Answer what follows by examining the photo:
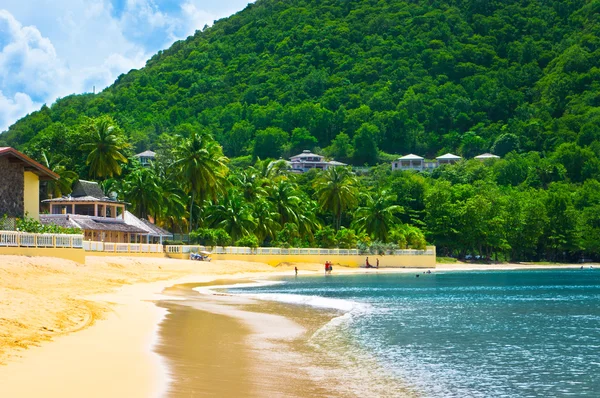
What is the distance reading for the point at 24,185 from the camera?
4881cm

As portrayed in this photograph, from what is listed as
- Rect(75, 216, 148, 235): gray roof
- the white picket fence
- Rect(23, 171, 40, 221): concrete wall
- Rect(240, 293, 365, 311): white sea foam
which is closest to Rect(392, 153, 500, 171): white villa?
Rect(75, 216, 148, 235): gray roof

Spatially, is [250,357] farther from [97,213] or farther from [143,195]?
[143,195]

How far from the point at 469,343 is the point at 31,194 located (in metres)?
33.7

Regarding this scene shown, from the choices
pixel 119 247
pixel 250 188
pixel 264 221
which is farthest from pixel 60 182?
pixel 119 247

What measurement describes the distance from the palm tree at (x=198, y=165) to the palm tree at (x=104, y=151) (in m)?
9.23

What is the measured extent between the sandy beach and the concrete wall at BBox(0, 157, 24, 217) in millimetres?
8095

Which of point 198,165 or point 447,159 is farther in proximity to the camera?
point 447,159

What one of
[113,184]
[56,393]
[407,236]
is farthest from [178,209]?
[56,393]

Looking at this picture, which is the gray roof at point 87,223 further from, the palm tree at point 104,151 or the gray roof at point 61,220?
the palm tree at point 104,151

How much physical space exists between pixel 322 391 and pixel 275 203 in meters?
82.9

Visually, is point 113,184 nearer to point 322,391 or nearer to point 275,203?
point 275,203

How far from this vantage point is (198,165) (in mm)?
85688

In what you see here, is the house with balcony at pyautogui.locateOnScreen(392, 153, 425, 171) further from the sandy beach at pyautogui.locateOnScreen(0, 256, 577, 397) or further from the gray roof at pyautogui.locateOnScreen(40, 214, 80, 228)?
the sandy beach at pyautogui.locateOnScreen(0, 256, 577, 397)

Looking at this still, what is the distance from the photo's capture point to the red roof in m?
46.5
